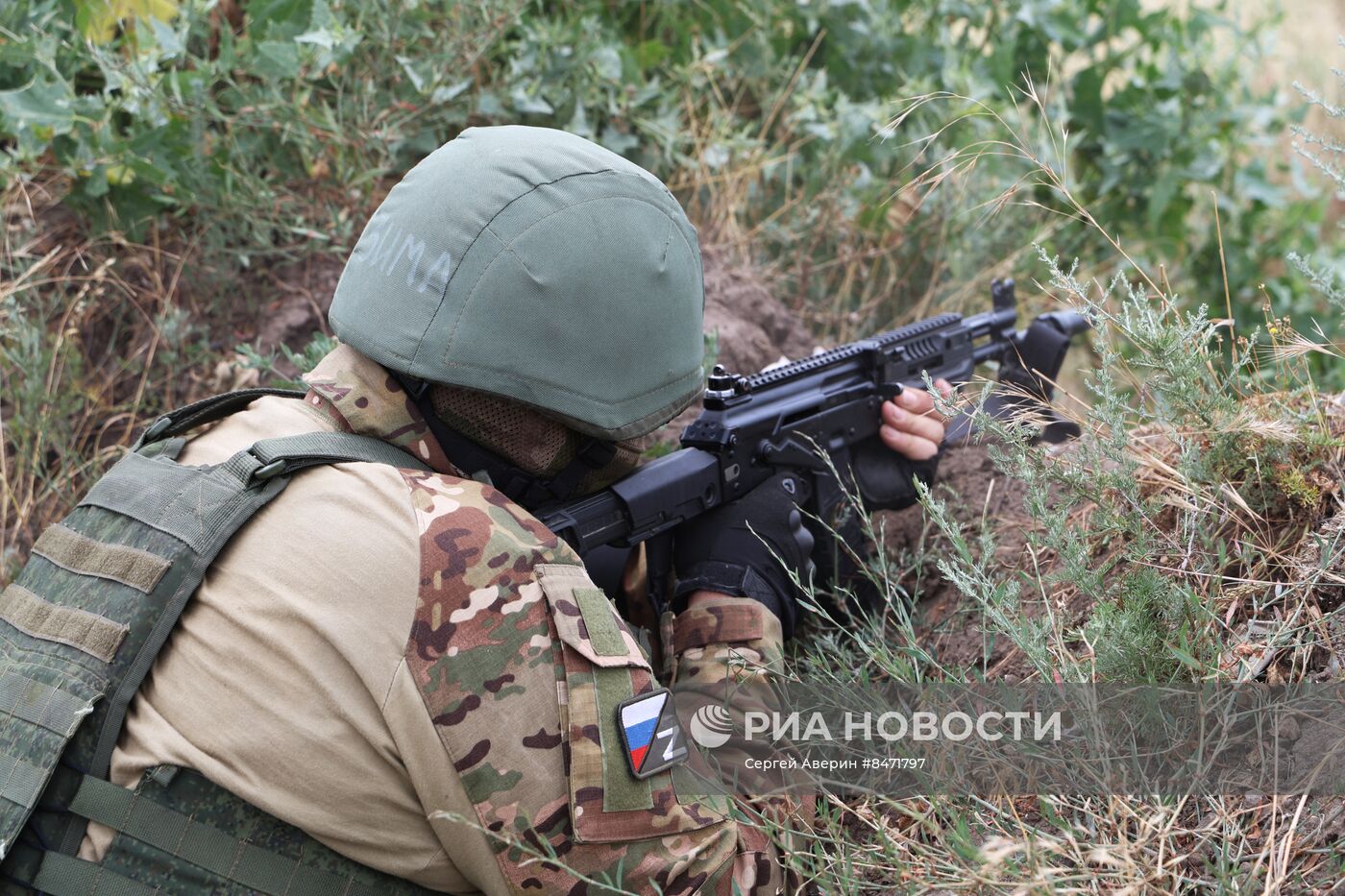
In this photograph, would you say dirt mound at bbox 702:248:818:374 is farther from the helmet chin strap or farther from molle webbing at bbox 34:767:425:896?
molle webbing at bbox 34:767:425:896

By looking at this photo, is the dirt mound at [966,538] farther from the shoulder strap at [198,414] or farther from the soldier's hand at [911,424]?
the shoulder strap at [198,414]

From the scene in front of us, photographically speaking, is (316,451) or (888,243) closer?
(316,451)

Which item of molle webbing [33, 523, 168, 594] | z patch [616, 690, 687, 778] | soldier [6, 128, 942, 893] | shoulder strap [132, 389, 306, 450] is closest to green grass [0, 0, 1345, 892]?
z patch [616, 690, 687, 778]

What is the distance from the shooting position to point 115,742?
1.86 m

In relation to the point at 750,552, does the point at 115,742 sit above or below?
above

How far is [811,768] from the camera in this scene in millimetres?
2191

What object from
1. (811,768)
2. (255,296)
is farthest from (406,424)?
(255,296)

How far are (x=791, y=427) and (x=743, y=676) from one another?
706 millimetres

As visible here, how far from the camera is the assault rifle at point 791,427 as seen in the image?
246cm

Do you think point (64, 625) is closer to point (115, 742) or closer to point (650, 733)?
point (115, 742)

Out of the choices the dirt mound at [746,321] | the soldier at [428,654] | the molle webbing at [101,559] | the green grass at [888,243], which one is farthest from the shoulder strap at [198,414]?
the dirt mound at [746,321]

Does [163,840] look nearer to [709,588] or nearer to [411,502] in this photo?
[411,502]

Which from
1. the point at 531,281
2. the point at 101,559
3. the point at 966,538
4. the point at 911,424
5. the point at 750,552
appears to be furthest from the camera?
the point at 966,538

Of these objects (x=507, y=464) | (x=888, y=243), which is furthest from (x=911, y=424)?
(x=888, y=243)
